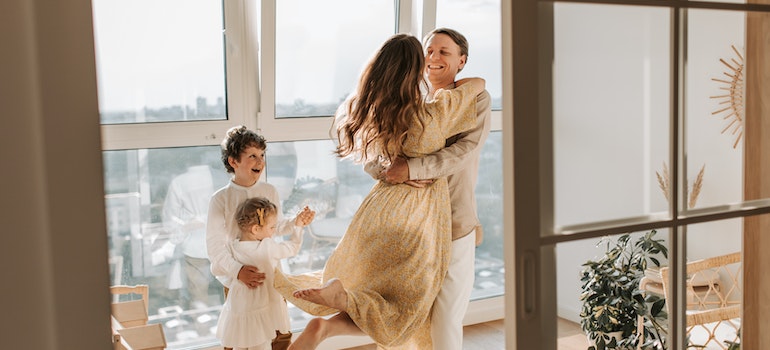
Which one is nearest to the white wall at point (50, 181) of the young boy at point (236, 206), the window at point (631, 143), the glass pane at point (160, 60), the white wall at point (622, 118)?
the window at point (631, 143)

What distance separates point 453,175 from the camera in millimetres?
3250

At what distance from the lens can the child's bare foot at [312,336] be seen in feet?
9.53

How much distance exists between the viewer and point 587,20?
137 cm

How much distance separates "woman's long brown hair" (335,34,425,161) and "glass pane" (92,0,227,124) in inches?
45.9

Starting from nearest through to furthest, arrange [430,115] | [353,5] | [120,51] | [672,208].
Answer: [672,208], [430,115], [120,51], [353,5]

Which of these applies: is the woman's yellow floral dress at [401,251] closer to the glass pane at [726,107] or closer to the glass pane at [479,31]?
the glass pane at [726,107]

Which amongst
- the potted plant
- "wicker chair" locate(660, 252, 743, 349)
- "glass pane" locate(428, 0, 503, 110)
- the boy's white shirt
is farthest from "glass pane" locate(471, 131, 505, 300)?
"wicker chair" locate(660, 252, 743, 349)

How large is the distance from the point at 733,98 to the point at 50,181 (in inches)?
52.6

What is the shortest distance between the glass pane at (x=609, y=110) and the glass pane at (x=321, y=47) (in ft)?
9.26

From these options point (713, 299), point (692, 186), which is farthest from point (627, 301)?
point (692, 186)

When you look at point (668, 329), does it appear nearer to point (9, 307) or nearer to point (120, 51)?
point (9, 307)

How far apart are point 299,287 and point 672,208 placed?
182 centimetres

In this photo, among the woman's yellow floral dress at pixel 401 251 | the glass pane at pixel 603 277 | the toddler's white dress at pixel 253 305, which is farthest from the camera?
the toddler's white dress at pixel 253 305

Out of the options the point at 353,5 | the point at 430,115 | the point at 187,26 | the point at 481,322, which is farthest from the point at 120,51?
the point at 481,322
